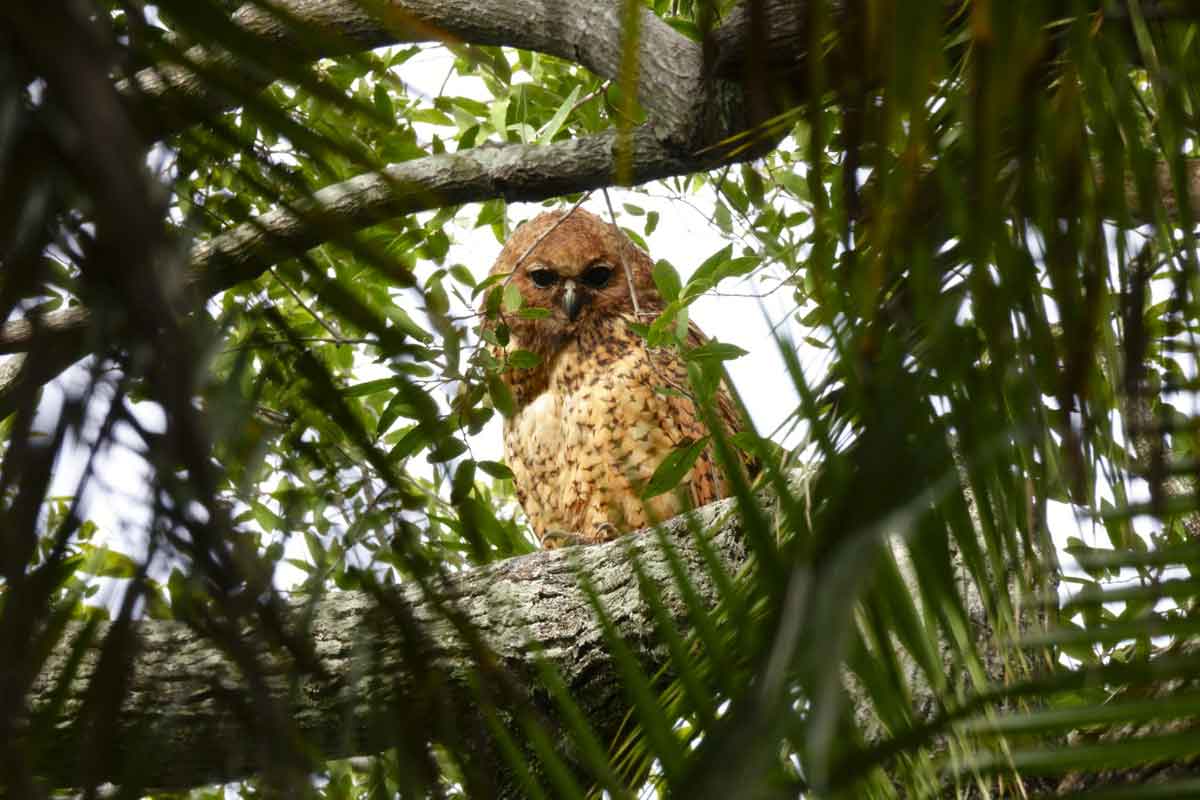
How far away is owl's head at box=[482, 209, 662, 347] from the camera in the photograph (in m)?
3.91

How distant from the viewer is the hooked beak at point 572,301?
389cm

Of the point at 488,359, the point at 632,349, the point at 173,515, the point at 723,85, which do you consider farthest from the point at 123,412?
the point at 632,349

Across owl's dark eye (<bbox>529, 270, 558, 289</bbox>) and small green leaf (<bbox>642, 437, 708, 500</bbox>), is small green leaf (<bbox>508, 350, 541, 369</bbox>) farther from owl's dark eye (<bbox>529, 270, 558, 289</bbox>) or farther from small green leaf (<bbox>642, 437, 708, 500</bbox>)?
owl's dark eye (<bbox>529, 270, 558, 289</bbox>)

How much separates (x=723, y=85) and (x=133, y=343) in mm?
1644

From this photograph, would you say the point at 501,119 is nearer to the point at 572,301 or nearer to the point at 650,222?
the point at 650,222

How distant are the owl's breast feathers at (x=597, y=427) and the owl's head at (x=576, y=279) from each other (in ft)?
0.30

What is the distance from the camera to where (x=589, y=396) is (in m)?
3.57

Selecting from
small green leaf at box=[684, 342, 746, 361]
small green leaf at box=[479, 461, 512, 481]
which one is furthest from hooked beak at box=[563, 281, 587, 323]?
small green leaf at box=[684, 342, 746, 361]

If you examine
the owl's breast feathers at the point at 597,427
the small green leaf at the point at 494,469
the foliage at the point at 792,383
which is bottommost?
the foliage at the point at 792,383

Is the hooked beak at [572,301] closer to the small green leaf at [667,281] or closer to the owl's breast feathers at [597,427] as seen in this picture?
the owl's breast feathers at [597,427]

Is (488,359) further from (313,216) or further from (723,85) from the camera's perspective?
(313,216)

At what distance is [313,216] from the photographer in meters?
0.43

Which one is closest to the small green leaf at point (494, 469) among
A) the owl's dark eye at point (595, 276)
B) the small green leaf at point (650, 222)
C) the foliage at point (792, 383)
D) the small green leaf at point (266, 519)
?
the small green leaf at point (650, 222)

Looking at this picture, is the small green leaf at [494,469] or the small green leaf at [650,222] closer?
the small green leaf at [494,469]
